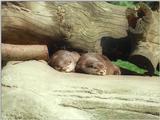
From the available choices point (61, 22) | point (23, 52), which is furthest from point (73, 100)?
point (61, 22)

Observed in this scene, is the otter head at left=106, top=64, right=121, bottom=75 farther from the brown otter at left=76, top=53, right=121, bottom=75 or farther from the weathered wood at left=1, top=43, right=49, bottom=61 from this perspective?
the weathered wood at left=1, top=43, right=49, bottom=61

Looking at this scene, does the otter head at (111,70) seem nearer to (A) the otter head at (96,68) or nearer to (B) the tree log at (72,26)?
(A) the otter head at (96,68)

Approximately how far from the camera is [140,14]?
5.08 meters

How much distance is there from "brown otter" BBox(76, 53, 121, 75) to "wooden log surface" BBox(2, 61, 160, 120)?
424 mm

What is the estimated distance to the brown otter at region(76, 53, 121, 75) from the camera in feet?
15.1

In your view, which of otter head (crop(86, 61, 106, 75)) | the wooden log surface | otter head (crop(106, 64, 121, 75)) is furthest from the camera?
otter head (crop(106, 64, 121, 75))

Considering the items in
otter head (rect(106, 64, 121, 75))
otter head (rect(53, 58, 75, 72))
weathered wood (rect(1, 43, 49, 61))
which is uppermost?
weathered wood (rect(1, 43, 49, 61))

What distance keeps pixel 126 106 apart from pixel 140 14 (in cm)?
143

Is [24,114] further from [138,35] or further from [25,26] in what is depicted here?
[138,35]

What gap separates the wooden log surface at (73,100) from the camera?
12.9 ft

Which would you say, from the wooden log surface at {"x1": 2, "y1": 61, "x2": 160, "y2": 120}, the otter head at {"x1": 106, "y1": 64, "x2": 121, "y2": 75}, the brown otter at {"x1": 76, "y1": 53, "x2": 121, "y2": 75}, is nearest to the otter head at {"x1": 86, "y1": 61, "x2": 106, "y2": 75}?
the brown otter at {"x1": 76, "y1": 53, "x2": 121, "y2": 75}

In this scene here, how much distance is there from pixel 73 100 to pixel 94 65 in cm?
70

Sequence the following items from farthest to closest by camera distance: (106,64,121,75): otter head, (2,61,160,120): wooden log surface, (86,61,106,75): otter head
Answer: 1. (106,64,121,75): otter head
2. (86,61,106,75): otter head
3. (2,61,160,120): wooden log surface

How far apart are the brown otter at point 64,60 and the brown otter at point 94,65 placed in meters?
0.07
